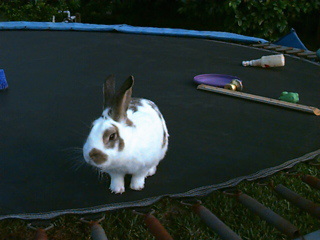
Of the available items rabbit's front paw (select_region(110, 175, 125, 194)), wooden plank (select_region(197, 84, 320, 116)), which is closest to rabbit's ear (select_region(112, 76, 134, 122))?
rabbit's front paw (select_region(110, 175, 125, 194))

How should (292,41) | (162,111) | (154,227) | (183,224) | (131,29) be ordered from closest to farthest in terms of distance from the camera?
(154,227) → (183,224) → (162,111) → (292,41) → (131,29)

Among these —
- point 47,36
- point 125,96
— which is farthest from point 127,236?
point 47,36

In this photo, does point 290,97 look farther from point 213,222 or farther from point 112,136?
point 112,136

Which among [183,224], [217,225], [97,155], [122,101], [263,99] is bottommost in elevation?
[183,224]

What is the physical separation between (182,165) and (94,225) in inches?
17.8

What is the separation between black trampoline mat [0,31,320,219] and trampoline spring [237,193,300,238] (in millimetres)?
93

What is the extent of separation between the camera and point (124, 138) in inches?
49.3

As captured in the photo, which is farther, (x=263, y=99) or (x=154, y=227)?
(x=263, y=99)

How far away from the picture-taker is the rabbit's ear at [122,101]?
1.21m

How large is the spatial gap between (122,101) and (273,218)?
60 cm

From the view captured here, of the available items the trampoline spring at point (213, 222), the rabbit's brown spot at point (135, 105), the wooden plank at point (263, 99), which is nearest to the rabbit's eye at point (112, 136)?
the rabbit's brown spot at point (135, 105)

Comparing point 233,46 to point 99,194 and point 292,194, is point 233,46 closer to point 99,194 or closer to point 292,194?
point 292,194

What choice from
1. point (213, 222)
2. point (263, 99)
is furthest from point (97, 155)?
point (263, 99)

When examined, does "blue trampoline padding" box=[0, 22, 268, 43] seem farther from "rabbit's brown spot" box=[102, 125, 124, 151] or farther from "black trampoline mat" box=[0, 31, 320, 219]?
"rabbit's brown spot" box=[102, 125, 124, 151]
